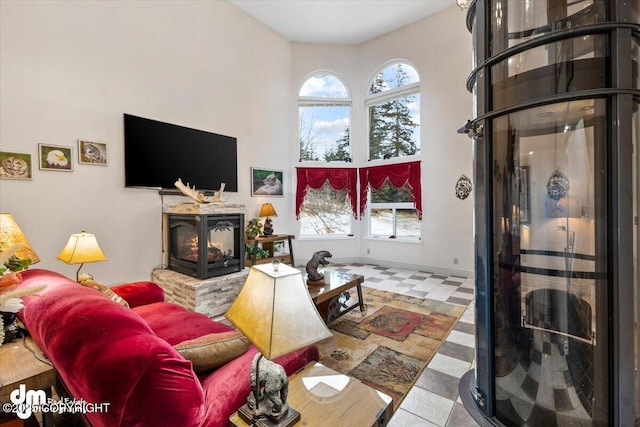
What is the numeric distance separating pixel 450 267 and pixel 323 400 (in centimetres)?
447

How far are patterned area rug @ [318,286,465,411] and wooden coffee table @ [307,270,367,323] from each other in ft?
0.52

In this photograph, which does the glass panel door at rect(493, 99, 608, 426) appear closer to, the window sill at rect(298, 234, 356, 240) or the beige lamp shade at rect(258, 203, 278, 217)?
the beige lamp shade at rect(258, 203, 278, 217)

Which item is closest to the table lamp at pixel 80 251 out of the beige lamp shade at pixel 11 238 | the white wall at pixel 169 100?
the beige lamp shade at pixel 11 238

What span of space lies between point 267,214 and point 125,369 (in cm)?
411

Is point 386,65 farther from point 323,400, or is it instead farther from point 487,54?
point 323,400

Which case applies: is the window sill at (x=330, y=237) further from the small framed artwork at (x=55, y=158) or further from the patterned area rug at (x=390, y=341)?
the small framed artwork at (x=55, y=158)

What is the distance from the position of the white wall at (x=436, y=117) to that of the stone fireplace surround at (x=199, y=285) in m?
2.45

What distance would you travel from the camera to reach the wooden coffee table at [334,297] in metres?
2.71

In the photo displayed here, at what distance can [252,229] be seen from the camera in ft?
15.3

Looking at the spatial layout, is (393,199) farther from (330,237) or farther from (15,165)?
(15,165)

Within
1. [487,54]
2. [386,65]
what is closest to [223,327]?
[487,54]

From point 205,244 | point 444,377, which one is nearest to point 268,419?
point 444,377

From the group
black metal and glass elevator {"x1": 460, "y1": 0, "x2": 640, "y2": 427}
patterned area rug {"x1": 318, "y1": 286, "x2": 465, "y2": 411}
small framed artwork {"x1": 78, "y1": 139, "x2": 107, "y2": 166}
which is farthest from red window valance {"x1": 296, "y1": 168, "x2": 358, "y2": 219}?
black metal and glass elevator {"x1": 460, "y1": 0, "x2": 640, "y2": 427}

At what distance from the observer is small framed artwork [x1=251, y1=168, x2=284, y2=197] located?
4979 mm
